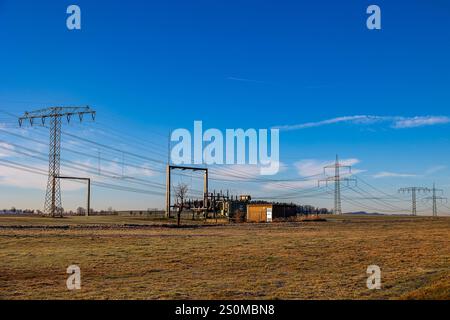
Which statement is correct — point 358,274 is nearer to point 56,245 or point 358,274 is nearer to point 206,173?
point 56,245

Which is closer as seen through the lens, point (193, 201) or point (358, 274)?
point (358, 274)

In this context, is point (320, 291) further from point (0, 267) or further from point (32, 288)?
point (0, 267)

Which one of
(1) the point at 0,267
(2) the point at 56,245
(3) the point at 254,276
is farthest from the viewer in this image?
(2) the point at 56,245

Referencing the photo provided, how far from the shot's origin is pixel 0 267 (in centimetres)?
1717
